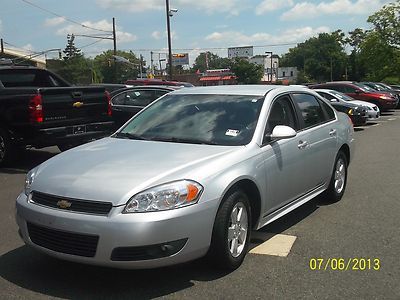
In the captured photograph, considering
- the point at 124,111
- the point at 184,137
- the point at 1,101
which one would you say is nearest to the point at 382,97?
the point at 124,111

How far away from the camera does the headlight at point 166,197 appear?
360 centimetres

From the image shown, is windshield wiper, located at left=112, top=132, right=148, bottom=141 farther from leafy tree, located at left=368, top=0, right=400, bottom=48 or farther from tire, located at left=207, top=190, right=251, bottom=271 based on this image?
leafy tree, located at left=368, top=0, right=400, bottom=48

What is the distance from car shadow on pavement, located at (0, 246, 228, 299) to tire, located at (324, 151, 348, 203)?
8.86ft

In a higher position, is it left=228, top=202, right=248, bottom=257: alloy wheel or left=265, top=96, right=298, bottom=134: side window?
left=265, top=96, right=298, bottom=134: side window

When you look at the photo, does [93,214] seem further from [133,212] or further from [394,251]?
[394,251]

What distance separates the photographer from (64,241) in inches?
146

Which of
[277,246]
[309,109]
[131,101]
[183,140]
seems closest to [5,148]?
[131,101]

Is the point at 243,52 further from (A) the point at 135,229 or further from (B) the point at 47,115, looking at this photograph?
(A) the point at 135,229

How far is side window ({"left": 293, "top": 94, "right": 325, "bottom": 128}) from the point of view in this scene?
572 centimetres

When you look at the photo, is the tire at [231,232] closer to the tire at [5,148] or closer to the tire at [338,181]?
the tire at [338,181]

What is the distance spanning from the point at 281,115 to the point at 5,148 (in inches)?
227

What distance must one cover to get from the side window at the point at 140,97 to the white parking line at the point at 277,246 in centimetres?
746

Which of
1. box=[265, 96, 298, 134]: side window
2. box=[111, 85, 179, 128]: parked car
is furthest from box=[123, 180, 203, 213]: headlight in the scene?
box=[111, 85, 179, 128]: parked car

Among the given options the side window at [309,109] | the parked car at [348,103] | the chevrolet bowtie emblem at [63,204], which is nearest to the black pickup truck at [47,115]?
Result: the side window at [309,109]
